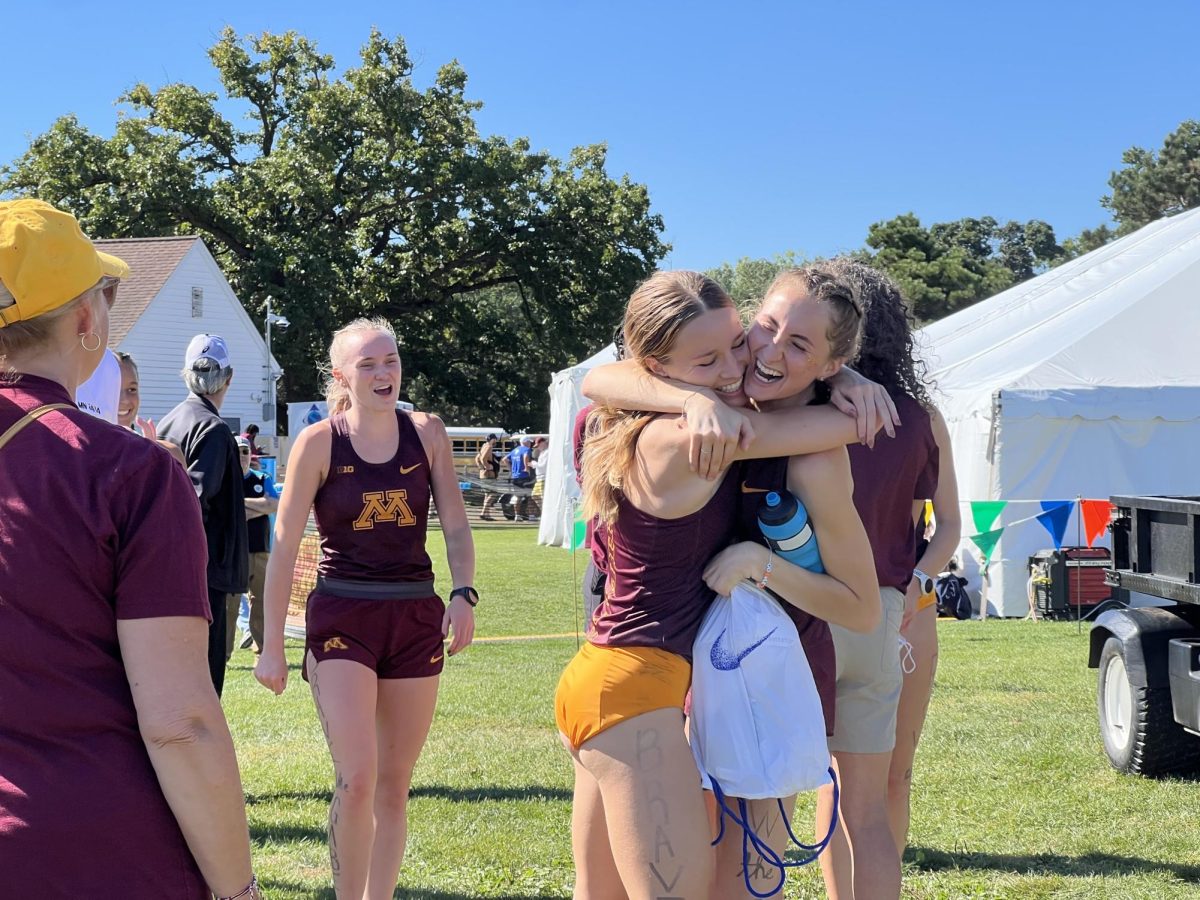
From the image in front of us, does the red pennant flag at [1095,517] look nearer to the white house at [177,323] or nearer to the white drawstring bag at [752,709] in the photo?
the white drawstring bag at [752,709]

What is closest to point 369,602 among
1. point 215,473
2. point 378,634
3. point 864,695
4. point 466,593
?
point 378,634

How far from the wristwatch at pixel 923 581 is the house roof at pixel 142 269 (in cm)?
3587

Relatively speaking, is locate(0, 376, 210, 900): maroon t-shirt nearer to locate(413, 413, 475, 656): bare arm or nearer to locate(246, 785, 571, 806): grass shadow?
locate(413, 413, 475, 656): bare arm

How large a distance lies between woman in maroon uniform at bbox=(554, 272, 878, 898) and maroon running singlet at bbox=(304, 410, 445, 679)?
1.60 metres

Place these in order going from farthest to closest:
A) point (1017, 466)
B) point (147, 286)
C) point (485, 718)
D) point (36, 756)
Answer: point (147, 286)
point (1017, 466)
point (485, 718)
point (36, 756)

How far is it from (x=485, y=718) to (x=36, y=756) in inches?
272

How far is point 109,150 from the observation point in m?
44.6

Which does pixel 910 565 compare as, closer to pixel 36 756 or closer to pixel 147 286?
pixel 36 756

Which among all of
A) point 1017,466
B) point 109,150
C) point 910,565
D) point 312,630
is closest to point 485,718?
point 312,630

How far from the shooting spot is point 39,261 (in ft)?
6.41

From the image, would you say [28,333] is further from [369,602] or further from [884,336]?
[884,336]

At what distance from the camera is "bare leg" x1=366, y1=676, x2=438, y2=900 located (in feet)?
14.3

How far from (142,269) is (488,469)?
13.0 meters

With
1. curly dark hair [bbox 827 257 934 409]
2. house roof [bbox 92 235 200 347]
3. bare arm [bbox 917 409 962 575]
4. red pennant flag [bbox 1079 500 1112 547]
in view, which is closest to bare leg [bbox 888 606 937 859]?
bare arm [bbox 917 409 962 575]
